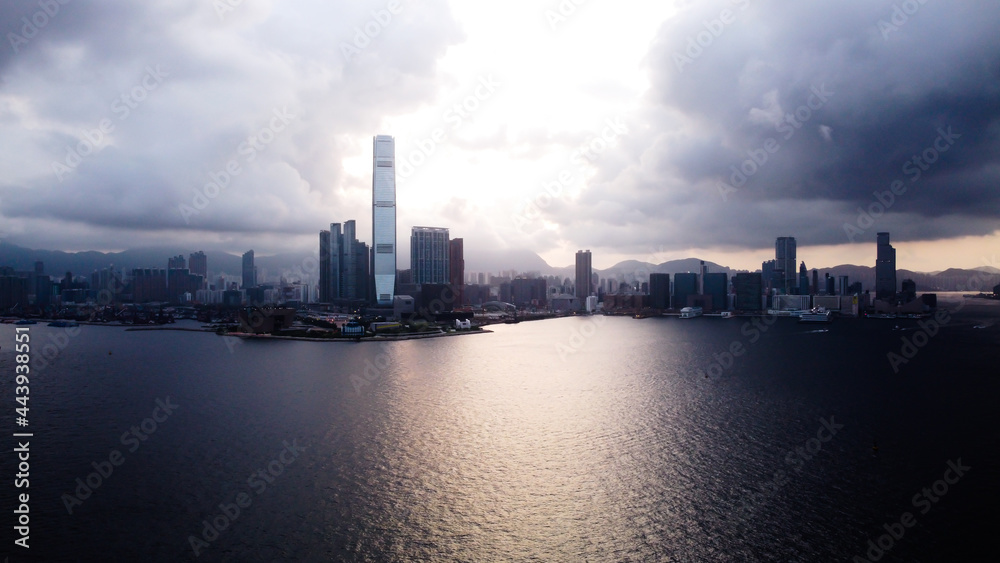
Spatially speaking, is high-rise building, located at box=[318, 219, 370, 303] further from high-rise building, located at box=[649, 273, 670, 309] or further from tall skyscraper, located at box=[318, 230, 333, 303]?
high-rise building, located at box=[649, 273, 670, 309]

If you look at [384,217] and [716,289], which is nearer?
[384,217]

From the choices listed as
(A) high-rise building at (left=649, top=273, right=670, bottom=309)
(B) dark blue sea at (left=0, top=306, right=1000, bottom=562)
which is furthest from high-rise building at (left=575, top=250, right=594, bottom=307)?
(B) dark blue sea at (left=0, top=306, right=1000, bottom=562)

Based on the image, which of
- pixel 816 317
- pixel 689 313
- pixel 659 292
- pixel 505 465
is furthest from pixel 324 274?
pixel 505 465

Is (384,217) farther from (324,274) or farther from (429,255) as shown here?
(324,274)

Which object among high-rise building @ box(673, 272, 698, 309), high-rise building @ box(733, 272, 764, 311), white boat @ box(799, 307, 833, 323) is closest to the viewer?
white boat @ box(799, 307, 833, 323)

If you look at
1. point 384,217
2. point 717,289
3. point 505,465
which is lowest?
point 505,465

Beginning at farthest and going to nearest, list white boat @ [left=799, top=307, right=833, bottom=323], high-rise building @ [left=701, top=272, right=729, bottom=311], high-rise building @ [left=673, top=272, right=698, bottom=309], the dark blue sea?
1. high-rise building @ [left=673, top=272, right=698, bottom=309]
2. high-rise building @ [left=701, top=272, right=729, bottom=311]
3. white boat @ [left=799, top=307, right=833, bottom=323]
4. the dark blue sea

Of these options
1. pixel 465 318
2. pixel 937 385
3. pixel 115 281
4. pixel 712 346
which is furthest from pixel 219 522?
pixel 115 281

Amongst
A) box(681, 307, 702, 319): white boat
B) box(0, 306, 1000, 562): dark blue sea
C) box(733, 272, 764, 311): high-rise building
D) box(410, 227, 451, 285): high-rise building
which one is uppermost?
box(410, 227, 451, 285): high-rise building

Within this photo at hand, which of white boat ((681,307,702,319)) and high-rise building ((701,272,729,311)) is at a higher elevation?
high-rise building ((701,272,729,311))
